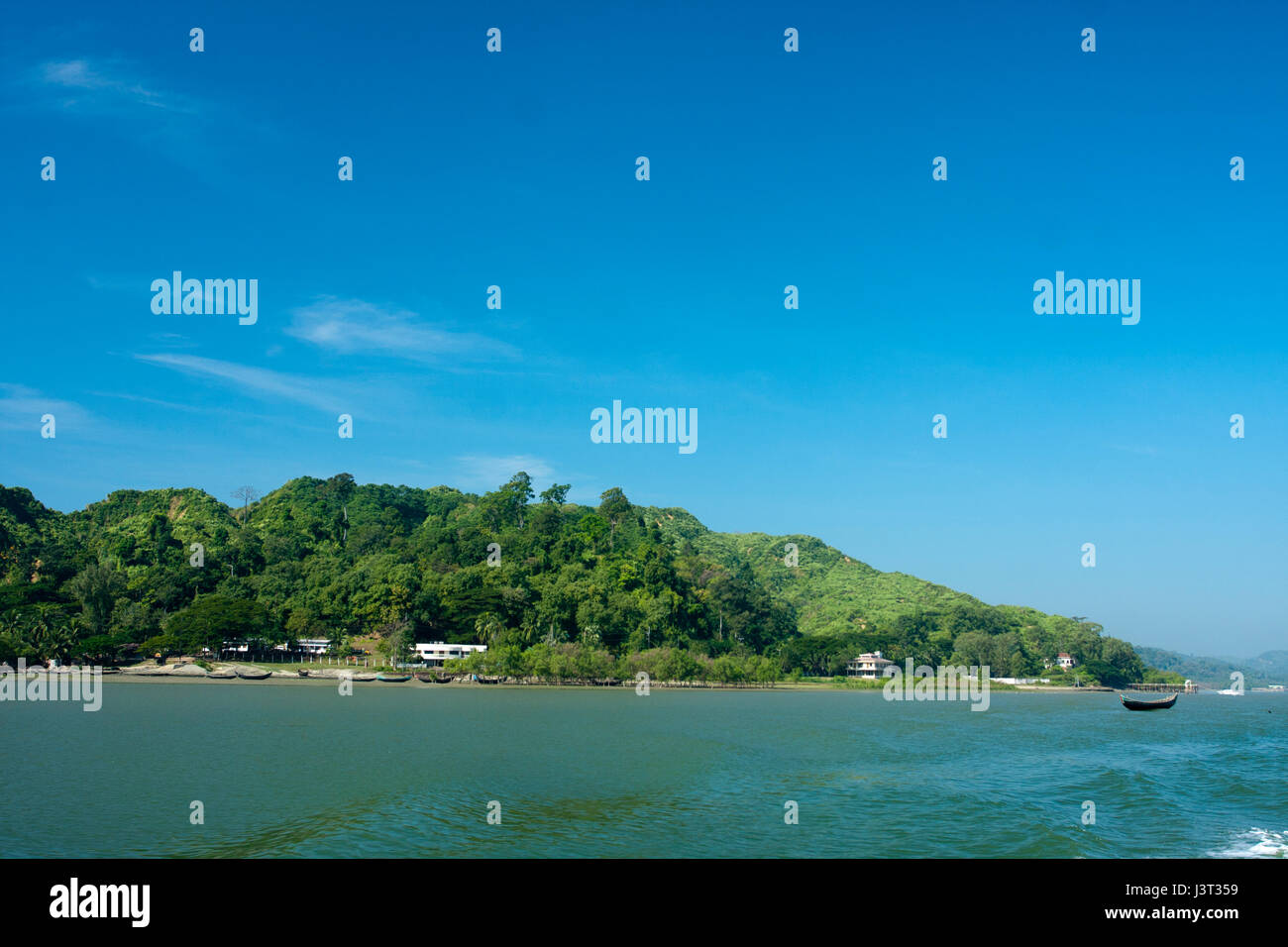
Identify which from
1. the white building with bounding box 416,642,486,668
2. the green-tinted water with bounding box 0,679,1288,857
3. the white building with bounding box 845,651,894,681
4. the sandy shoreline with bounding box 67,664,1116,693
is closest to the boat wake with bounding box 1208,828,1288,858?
the green-tinted water with bounding box 0,679,1288,857

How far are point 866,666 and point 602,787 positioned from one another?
346 feet

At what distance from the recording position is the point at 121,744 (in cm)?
3309

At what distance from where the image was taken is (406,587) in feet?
326

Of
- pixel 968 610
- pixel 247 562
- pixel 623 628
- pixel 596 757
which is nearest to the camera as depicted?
pixel 596 757

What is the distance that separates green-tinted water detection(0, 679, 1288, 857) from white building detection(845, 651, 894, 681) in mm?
71917

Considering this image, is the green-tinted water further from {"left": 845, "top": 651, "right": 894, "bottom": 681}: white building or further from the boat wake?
{"left": 845, "top": 651, "right": 894, "bottom": 681}: white building

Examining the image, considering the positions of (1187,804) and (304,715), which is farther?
(304,715)

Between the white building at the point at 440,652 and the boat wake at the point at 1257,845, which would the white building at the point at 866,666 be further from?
the boat wake at the point at 1257,845

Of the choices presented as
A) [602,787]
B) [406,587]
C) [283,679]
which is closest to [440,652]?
[406,587]

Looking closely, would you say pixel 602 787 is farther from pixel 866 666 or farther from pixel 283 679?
pixel 866 666

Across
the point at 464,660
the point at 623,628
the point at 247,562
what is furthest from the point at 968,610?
the point at 247,562

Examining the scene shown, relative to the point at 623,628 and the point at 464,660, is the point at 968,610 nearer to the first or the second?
the point at 623,628
